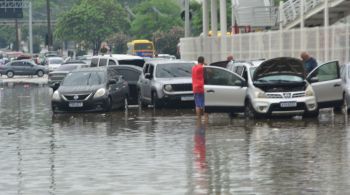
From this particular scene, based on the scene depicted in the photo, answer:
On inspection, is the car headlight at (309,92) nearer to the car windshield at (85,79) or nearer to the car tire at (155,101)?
the car tire at (155,101)

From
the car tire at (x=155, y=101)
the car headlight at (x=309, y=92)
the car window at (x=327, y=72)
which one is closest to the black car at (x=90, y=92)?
the car tire at (x=155, y=101)

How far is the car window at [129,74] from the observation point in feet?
127

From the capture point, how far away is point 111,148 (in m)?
21.0

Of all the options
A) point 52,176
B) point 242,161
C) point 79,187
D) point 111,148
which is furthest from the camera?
point 111,148

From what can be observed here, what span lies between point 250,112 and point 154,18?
107331mm

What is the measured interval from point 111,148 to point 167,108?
13.7m

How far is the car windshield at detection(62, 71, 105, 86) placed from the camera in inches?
1352

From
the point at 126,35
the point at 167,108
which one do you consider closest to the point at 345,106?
the point at 167,108

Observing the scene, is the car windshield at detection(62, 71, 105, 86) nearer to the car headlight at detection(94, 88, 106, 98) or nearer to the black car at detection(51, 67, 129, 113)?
the black car at detection(51, 67, 129, 113)

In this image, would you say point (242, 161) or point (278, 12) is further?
point (278, 12)

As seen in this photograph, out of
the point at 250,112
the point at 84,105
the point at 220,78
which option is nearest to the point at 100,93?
the point at 84,105

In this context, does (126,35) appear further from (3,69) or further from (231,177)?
(231,177)

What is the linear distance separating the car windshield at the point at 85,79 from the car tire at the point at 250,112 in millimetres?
7014

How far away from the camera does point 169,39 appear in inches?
4855
